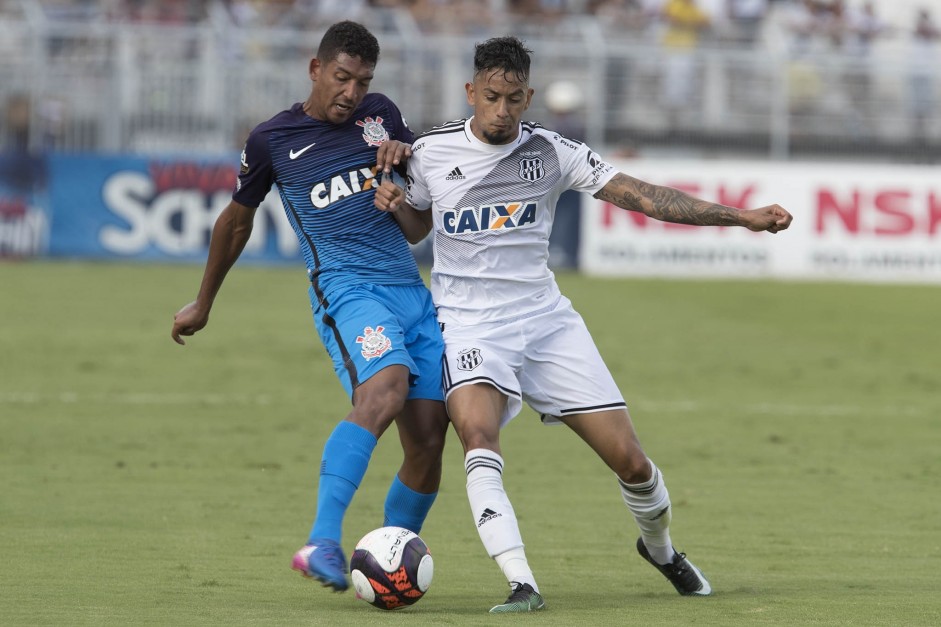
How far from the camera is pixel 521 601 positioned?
5.86 meters

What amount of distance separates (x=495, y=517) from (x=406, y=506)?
32.4 inches

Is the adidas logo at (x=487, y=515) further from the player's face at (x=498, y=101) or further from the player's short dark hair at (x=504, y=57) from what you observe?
the player's short dark hair at (x=504, y=57)

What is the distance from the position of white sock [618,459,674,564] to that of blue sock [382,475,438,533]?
2.79 feet

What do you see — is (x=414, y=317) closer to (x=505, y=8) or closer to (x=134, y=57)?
(x=134, y=57)

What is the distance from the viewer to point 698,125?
27.8m

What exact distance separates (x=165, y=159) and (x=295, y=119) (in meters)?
18.5

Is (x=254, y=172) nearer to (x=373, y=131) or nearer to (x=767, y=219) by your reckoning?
(x=373, y=131)

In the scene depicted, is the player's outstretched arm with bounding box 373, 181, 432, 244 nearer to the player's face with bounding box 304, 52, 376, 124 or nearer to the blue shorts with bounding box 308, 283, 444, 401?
the blue shorts with bounding box 308, 283, 444, 401

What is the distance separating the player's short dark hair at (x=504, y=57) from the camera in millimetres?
6211

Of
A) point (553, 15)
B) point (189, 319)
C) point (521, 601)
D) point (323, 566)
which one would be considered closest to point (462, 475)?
point (189, 319)

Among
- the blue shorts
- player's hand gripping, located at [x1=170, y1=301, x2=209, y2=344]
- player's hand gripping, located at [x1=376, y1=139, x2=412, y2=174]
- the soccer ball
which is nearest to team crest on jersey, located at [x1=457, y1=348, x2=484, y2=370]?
the blue shorts

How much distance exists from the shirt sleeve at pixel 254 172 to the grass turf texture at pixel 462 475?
1.62 metres

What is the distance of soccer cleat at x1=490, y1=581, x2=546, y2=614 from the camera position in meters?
5.86

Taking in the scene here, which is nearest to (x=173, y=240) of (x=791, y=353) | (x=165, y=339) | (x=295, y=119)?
(x=165, y=339)
